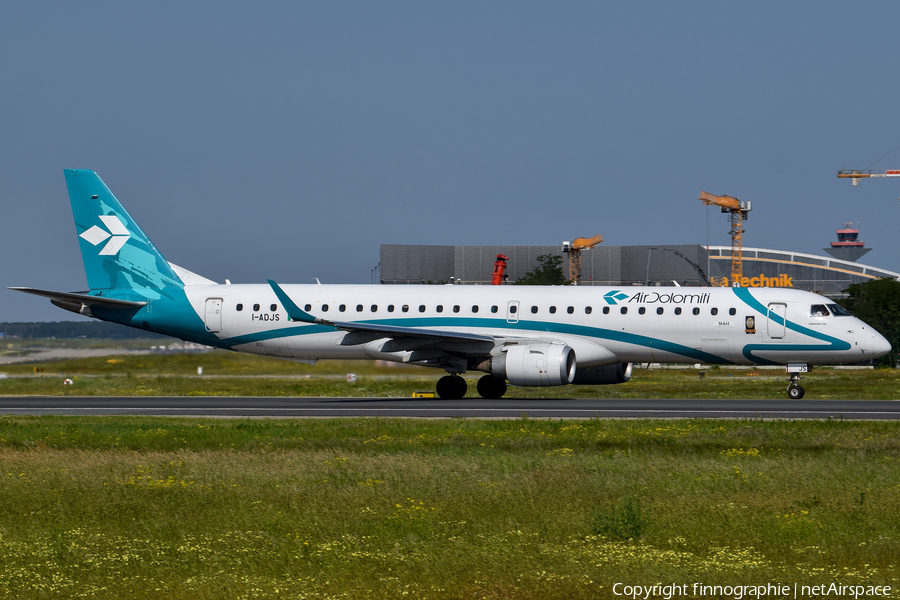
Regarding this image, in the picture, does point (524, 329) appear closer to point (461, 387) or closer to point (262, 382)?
point (461, 387)

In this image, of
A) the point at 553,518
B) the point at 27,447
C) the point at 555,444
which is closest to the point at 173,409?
the point at 27,447

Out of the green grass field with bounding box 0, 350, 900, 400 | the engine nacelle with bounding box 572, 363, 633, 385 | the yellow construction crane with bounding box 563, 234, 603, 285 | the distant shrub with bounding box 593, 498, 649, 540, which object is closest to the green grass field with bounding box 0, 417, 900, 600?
the distant shrub with bounding box 593, 498, 649, 540

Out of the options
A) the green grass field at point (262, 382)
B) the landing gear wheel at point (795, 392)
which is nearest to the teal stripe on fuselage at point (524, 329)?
the landing gear wheel at point (795, 392)

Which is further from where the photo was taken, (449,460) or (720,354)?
(720,354)

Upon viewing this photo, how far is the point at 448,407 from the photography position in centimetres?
2820

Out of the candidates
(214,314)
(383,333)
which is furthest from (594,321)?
(214,314)

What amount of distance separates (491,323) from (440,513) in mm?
20852

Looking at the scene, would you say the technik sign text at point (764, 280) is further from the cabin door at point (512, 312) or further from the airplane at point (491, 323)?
the cabin door at point (512, 312)

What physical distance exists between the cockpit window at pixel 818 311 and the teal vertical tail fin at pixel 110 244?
21.6 meters

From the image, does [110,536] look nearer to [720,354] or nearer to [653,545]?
[653,545]

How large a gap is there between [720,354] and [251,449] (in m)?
18.3

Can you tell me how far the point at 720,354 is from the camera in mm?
31250

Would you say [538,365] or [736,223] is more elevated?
[736,223]

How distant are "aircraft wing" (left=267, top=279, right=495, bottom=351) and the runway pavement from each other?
1.92 m
